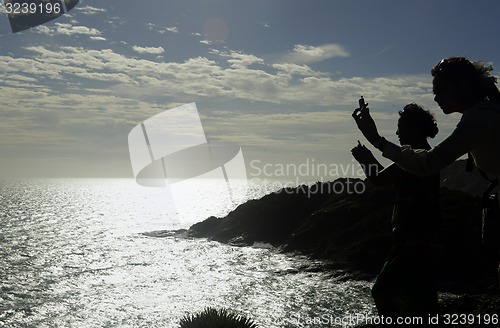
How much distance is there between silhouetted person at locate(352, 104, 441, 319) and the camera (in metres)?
3.58

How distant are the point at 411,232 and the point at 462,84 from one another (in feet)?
4.42

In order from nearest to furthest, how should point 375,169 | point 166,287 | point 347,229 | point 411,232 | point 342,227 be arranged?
point 375,169 < point 411,232 < point 166,287 < point 347,229 < point 342,227

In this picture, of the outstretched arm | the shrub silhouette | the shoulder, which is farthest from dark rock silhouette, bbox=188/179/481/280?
the shoulder

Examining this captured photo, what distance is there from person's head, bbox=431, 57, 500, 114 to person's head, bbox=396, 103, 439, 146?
0.81 meters

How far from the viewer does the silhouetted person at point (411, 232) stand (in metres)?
3.58

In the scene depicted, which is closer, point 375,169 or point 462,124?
point 462,124

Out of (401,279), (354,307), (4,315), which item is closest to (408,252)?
(401,279)

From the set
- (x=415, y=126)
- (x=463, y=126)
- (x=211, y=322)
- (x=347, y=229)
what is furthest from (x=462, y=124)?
(x=347, y=229)

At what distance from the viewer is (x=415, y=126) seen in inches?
155

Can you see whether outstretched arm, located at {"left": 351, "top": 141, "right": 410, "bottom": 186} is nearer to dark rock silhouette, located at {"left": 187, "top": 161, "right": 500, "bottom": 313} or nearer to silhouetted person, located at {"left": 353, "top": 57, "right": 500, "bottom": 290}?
silhouetted person, located at {"left": 353, "top": 57, "right": 500, "bottom": 290}

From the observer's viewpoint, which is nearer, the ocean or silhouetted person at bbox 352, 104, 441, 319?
silhouetted person at bbox 352, 104, 441, 319

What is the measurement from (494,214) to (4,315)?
108ft

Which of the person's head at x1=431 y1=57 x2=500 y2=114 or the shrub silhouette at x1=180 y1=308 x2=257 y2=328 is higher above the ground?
the person's head at x1=431 y1=57 x2=500 y2=114

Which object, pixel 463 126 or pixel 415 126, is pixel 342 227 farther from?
pixel 463 126
